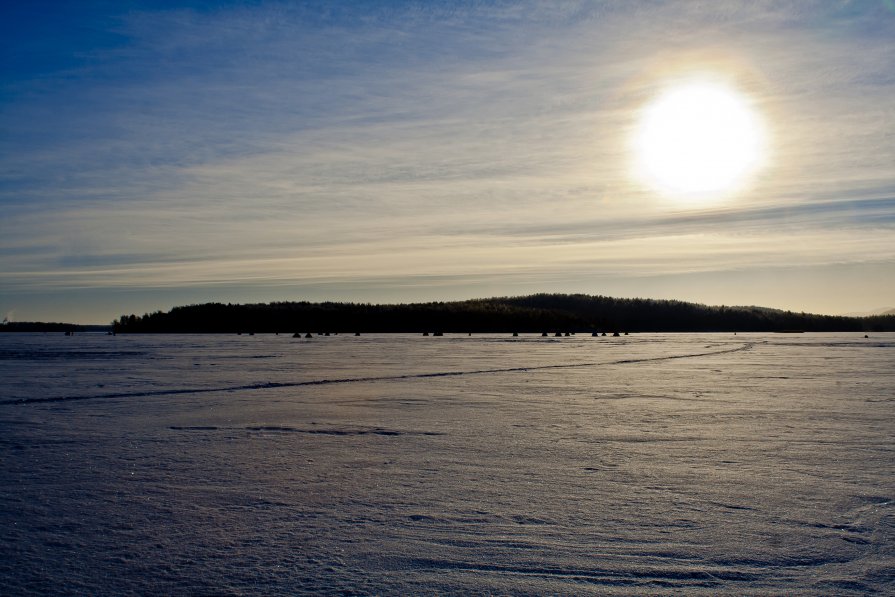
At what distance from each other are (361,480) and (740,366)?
17.1 meters

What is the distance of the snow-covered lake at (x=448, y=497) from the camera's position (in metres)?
3.51

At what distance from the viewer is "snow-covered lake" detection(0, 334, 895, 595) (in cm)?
351

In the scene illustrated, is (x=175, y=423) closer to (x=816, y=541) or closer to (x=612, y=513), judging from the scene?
(x=612, y=513)

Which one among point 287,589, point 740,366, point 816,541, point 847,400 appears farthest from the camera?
point 740,366

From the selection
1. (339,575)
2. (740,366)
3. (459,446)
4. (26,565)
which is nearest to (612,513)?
(339,575)

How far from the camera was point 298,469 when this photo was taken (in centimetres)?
591

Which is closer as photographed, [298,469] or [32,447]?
[298,469]

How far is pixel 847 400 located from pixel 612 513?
8.10 meters

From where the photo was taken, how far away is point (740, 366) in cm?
2008

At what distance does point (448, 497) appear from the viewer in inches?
195

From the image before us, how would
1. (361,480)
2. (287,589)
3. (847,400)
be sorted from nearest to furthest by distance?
(287,589)
(361,480)
(847,400)

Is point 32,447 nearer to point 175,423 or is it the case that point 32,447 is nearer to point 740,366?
point 175,423

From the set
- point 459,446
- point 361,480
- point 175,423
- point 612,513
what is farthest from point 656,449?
point 175,423

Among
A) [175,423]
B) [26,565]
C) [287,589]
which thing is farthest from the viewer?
[175,423]
